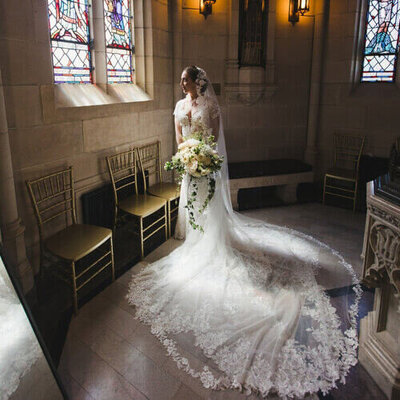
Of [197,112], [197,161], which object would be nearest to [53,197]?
[197,161]

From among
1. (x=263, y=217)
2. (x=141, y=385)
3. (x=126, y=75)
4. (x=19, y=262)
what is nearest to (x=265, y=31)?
(x=126, y=75)

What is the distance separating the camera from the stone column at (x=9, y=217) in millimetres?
2637

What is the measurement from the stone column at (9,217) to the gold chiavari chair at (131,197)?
1117 mm

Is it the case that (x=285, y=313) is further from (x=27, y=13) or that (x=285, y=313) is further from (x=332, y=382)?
(x=27, y=13)

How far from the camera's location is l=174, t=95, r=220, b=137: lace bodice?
3551mm

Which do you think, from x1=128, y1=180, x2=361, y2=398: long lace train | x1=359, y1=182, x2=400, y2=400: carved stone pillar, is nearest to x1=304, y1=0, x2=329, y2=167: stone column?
x1=128, y1=180, x2=361, y2=398: long lace train

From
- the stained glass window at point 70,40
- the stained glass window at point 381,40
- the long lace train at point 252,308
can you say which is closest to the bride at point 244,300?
the long lace train at point 252,308

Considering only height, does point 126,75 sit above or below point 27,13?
below

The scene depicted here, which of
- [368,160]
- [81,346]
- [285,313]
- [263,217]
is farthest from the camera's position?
[368,160]

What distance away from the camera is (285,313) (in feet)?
9.37

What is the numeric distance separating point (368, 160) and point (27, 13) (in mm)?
4658

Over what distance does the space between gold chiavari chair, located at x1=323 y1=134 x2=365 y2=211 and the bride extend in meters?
1.40

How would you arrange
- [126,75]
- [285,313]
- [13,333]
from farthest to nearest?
[126,75]
[285,313]
[13,333]

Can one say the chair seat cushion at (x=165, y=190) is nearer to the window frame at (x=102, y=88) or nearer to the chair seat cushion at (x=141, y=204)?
the chair seat cushion at (x=141, y=204)
